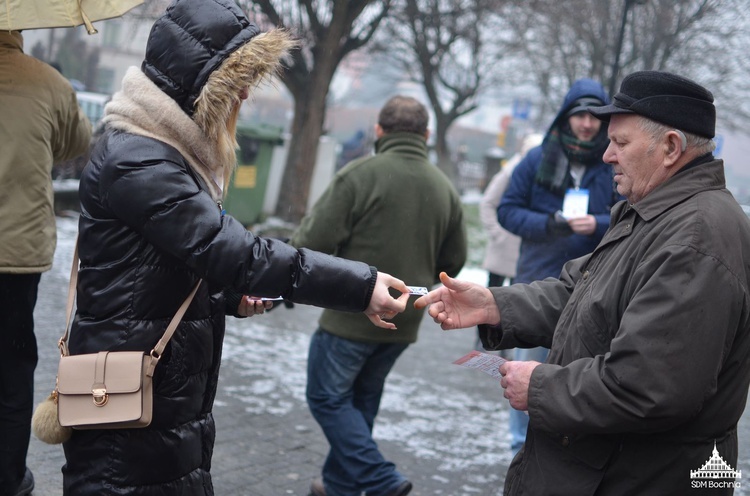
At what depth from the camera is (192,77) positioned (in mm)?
2723

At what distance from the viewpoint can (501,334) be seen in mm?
3086

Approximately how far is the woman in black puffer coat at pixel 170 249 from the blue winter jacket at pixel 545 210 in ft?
8.16

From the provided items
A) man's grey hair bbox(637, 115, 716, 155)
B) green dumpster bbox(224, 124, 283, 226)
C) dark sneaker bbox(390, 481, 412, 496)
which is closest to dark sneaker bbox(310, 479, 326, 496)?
dark sneaker bbox(390, 481, 412, 496)

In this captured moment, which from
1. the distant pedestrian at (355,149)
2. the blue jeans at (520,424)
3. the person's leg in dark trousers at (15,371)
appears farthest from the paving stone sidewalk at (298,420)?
the distant pedestrian at (355,149)

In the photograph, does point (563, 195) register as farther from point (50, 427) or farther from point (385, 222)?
point (50, 427)

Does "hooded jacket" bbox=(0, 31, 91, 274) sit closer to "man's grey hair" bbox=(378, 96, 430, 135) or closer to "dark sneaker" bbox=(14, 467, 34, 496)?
"dark sneaker" bbox=(14, 467, 34, 496)

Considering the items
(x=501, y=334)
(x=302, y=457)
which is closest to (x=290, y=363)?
(x=302, y=457)

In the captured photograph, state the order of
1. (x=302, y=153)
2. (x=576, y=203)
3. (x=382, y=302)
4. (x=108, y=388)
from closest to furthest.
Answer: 1. (x=108, y=388)
2. (x=382, y=302)
3. (x=576, y=203)
4. (x=302, y=153)

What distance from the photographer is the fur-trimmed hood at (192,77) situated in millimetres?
2713

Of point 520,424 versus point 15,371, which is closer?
point 15,371

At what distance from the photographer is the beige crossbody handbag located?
2623 millimetres

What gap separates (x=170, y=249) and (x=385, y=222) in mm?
2077

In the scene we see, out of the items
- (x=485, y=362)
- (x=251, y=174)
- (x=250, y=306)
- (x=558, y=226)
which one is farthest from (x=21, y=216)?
(x=251, y=174)

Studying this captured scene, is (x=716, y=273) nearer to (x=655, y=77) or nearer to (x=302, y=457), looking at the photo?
(x=655, y=77)
